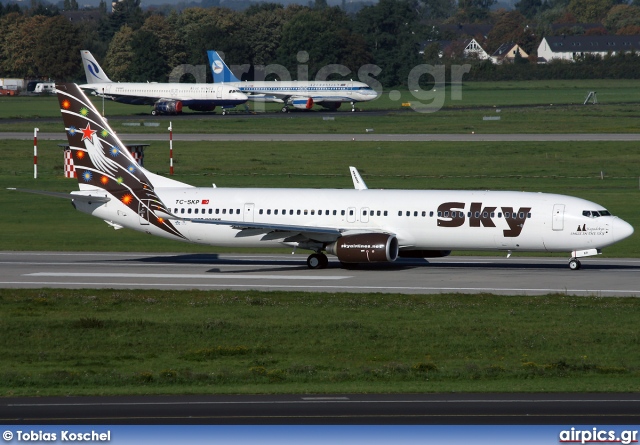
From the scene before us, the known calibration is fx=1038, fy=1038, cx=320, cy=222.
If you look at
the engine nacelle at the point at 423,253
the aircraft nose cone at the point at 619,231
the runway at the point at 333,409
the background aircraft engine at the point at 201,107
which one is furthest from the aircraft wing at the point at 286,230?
the background aircraft engine at the point at 201,107

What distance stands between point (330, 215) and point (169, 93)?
102 metres

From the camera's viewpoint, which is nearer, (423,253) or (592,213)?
(592,213)

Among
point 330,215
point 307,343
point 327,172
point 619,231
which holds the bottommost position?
point 307,343

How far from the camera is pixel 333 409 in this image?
21.9m

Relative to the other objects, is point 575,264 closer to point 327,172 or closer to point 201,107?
point 327,172

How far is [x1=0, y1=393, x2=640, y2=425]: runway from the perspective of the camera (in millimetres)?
20688

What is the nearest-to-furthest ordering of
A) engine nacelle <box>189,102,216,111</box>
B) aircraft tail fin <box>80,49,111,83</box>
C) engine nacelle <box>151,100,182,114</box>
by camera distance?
aircraft tail fin <box>80,49,111,83</box>, engine nacelle <box>151,100,182,114</box>, engine nacelle <box>189,102,216,111</box>

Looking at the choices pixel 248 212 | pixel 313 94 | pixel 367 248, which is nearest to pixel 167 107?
pixel 313 94

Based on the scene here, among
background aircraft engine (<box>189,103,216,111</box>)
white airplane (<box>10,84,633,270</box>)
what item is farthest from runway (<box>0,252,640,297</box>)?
background aircraft engine (<box>189,103,216,111</box>)

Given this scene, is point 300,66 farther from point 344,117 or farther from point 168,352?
point 168,352

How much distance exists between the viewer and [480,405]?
22.3 metres

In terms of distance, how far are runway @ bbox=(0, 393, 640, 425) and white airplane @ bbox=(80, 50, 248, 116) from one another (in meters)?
121

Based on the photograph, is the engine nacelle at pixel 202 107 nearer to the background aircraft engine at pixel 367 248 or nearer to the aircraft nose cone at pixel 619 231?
the background aircraft engine at pixel 367 248

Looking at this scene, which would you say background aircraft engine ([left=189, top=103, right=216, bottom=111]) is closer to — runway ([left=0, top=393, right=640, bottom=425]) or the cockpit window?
the cockpit window
